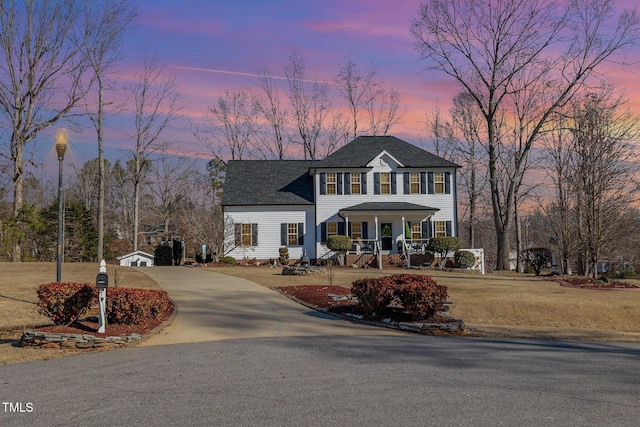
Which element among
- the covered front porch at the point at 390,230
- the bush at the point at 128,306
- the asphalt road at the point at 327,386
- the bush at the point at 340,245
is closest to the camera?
the asphalt road at the point at 327,386

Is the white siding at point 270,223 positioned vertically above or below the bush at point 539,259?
above

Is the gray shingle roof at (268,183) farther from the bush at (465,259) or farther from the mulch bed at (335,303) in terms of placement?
the mulch bed at (335,303)

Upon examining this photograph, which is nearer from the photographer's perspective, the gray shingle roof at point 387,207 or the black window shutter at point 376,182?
the gray shingle roof at point 387,207

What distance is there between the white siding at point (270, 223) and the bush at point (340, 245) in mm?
3109

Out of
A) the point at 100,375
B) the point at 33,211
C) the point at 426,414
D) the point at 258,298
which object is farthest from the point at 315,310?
the point at 33,211

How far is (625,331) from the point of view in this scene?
1377 centimetres

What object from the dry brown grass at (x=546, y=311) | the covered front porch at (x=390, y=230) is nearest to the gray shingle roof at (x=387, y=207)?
the covered front porch at (x=390, y=230)

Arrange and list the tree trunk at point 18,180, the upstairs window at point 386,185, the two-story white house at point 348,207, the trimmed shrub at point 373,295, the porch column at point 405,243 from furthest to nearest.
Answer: the upstairs window at point 386,185
the two-story white house at point 348,207
the tree trunk at point 18,180
the porch column at point 405,243
the trimmed shrub at point 373,295

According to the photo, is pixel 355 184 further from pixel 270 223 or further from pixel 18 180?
pixel 18 180

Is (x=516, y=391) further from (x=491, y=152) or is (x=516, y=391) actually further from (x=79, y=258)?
(x=79, y=258)

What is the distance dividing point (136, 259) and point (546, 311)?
91.0ft

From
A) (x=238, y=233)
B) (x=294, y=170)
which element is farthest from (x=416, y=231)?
(x=238, y=233)

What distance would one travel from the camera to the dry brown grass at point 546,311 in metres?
12.7

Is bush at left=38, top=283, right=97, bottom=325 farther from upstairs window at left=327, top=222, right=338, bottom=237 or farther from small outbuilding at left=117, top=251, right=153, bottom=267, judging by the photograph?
small outbuilding at left=117, top=251, right=153, bottom=267
